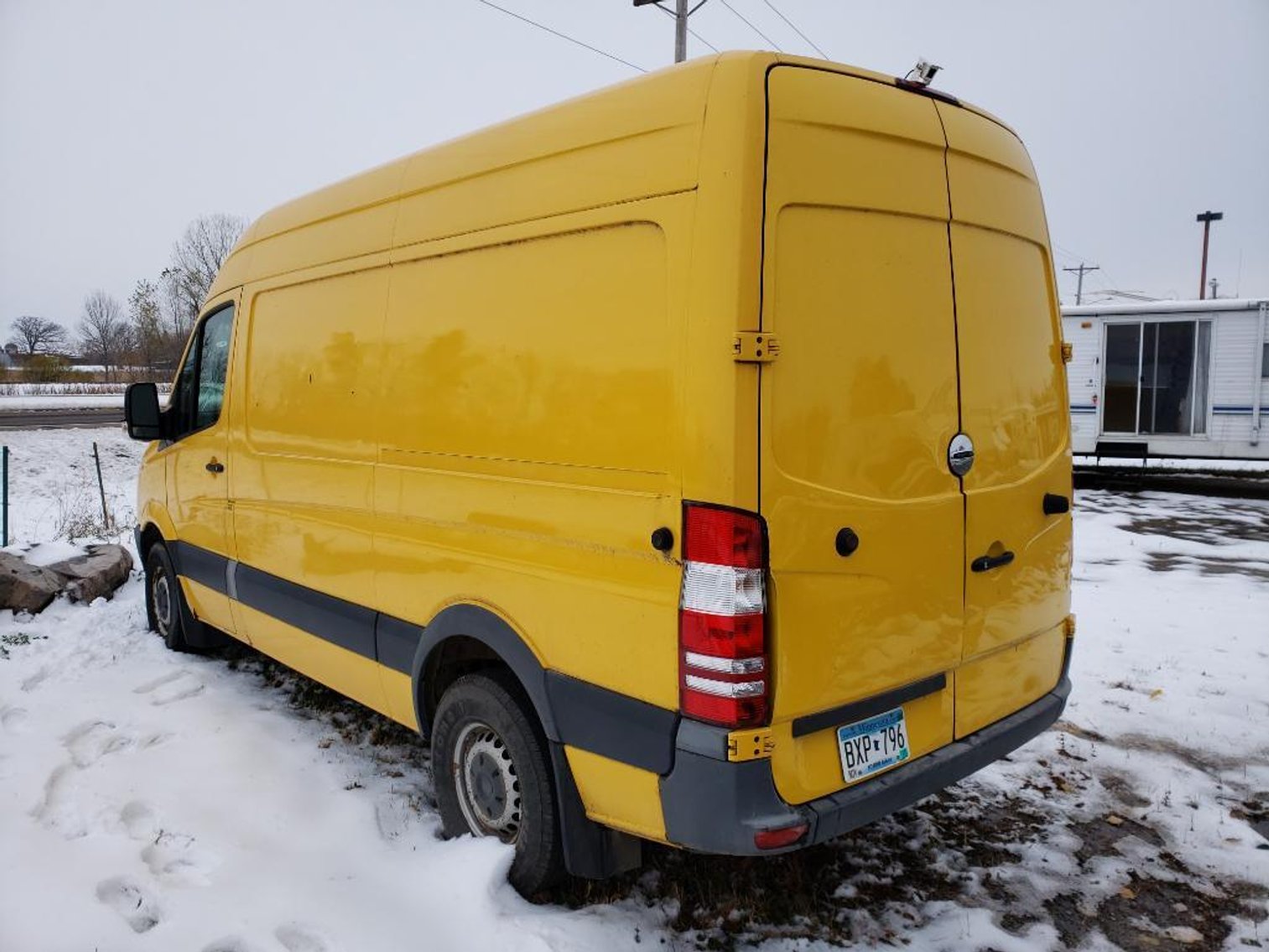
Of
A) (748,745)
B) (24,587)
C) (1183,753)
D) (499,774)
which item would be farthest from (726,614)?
(24,587)

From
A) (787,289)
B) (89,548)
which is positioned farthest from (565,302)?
(89,548)

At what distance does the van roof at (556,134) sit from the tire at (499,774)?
1664 millimetres

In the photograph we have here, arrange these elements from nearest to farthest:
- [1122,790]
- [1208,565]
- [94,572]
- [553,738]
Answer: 1. [553,738]
2. [1122,790]
3. [94,572]
4. [1208,565]

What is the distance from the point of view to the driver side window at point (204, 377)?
15.5 ft

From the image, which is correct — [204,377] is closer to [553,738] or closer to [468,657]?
[468,657]

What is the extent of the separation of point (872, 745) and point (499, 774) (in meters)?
1.27

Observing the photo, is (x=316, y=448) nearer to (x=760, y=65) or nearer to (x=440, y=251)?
(x=440, y=251)

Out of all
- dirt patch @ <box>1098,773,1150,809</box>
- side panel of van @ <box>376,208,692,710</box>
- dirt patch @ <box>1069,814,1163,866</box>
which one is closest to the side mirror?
side panel of van @ <box>376,208,692,710</box>

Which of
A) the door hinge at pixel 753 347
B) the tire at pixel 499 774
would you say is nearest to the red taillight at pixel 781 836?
the tire at pixel 499 774

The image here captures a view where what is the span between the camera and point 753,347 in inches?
87.2

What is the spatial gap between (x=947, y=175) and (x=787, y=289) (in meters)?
0.89

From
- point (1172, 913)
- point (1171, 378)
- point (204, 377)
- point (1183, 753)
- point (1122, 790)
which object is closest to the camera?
point (1172, 913)

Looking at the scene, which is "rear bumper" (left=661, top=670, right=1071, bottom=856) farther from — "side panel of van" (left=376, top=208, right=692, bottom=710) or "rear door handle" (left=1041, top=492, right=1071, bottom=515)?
"rear door handle" (left=1041, top=492, right=1071, bottom=515)

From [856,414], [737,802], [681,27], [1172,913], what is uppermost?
[681,27]
